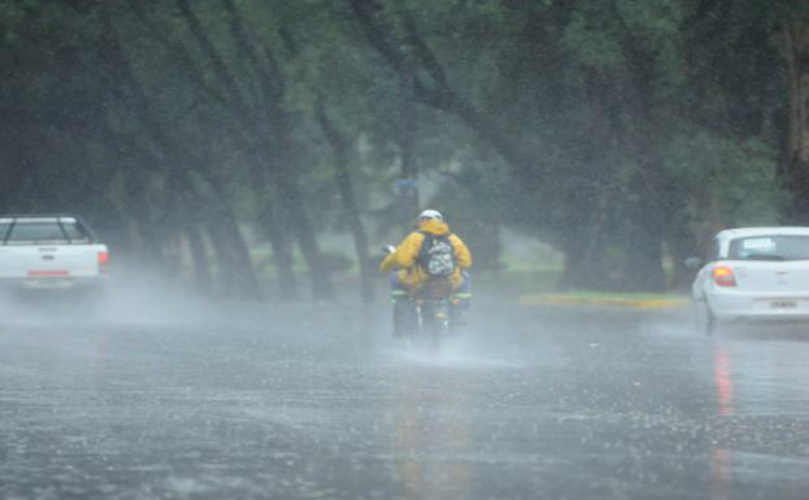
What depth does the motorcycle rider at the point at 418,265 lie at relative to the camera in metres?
22.0

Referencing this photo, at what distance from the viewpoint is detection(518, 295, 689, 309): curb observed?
3628cm

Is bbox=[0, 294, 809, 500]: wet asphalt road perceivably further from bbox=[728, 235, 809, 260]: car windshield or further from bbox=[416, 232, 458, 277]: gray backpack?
bbox=[728, 235, 809, 260]: car windshield

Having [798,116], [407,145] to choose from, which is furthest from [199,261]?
[798,116]

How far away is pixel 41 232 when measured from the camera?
1334 inches

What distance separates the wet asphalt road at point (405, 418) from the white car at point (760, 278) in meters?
0.39

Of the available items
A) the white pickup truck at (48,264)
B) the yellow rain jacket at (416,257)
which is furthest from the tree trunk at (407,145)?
the yellow rain jacket at (416,257)

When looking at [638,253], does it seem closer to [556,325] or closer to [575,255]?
[575,255]

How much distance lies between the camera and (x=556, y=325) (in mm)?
29938

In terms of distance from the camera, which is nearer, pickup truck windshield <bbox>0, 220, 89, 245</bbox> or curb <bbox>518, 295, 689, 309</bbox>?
pickup truck windshield <bbox>0, 220, 89, 245</bbox>

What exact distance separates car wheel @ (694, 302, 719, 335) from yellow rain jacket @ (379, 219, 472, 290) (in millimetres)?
4991

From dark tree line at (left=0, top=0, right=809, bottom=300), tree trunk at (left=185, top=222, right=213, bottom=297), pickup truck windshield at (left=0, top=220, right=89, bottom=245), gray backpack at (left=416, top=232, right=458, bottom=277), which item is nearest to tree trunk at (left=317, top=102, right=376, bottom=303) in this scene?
dark tree line at (left=0, top=0, right=809, bottom=300)

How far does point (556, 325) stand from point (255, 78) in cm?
1966

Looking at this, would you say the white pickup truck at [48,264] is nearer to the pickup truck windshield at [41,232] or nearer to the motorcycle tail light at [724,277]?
the pickup truck windshield at [41,232]

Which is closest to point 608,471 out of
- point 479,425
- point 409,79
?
point 479,425
